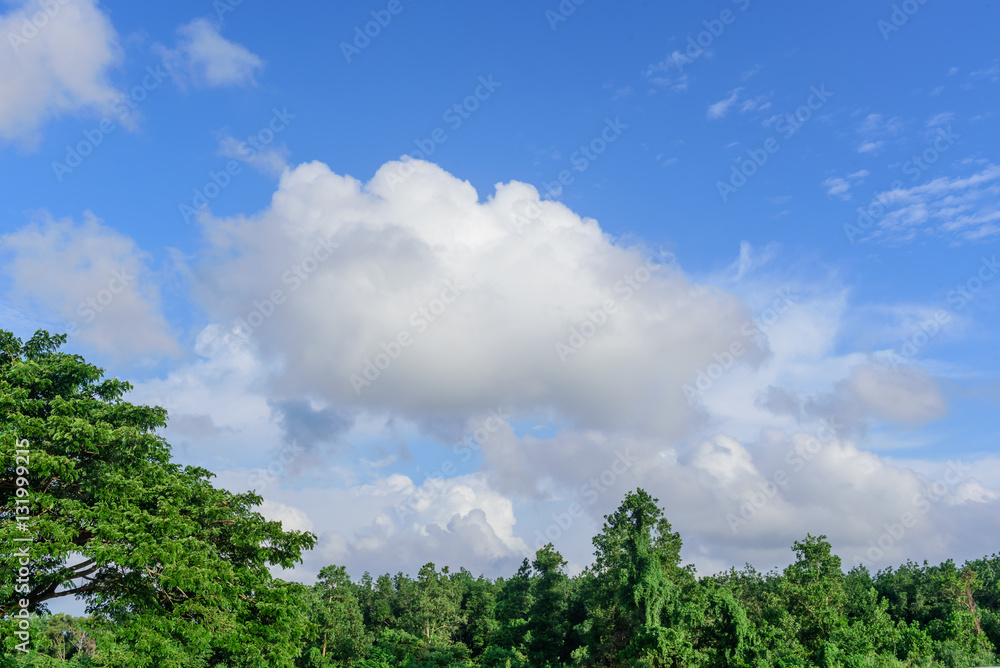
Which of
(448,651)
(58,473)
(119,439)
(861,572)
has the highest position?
(861,572)

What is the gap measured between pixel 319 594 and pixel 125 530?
56672 mm

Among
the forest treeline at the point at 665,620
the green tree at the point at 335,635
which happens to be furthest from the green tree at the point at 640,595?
the green tree at the point at 335,635

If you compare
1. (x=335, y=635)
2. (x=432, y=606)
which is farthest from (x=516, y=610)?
(x=335, y=635)

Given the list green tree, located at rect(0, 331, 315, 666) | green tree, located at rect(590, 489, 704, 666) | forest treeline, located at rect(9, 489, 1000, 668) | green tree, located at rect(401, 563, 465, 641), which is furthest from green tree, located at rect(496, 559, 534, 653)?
green tree, located at rect(0, 331, 315, 666)

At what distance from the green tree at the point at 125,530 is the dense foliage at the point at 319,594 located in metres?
0.06

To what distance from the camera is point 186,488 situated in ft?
72.3

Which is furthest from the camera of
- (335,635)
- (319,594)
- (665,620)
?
→ (319,594)

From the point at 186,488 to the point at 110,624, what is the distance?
4.23m

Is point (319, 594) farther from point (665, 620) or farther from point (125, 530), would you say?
point (125, 530)

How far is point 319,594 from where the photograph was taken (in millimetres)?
71562

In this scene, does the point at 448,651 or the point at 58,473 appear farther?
the point at 448,651

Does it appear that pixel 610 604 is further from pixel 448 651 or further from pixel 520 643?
pixel 448 651

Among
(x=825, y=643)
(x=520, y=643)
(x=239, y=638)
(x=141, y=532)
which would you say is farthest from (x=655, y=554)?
(x=141, y=532)

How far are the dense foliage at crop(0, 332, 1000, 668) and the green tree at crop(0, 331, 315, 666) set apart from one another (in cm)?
6
